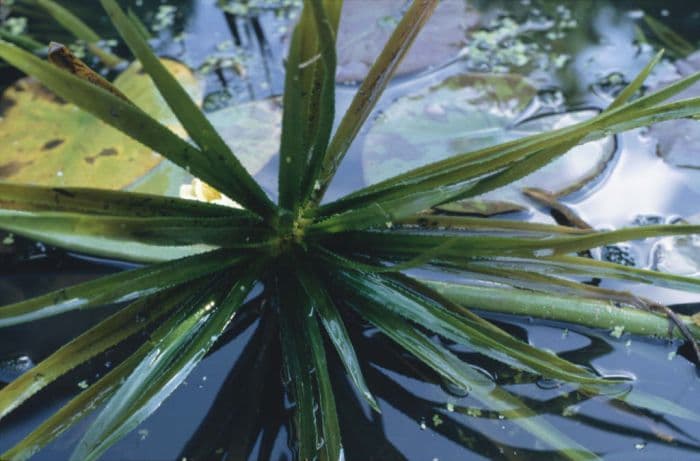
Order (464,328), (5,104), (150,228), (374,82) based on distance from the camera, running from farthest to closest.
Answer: (5,104)
(374,82)
(464,328)
(150,228)

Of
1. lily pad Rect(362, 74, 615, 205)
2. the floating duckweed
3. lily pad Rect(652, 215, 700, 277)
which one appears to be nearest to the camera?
the floating duckweed

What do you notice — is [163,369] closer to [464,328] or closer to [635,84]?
[464,328]

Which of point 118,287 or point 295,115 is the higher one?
point 295,115

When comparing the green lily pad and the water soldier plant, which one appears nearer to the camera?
the water soldier plant

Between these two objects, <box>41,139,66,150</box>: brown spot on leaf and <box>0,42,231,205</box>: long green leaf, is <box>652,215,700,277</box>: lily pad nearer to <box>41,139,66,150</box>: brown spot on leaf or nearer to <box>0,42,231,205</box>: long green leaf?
<box>0,42,231,205</box>: long green leaf

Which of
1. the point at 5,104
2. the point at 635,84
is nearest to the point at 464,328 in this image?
the point at 635,84

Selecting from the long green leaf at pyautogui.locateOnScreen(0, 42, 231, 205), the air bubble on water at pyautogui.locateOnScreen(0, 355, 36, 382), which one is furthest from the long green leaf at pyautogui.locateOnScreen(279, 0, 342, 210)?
the air bubble on water at pyautogui.locateOnScreen(0, 355, 36, 382)

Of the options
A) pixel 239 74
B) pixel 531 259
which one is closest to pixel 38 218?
pixel 531 259

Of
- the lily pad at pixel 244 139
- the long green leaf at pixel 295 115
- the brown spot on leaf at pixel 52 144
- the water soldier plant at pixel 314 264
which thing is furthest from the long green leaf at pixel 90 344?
the brown spot on leaf at pixel 52 144
